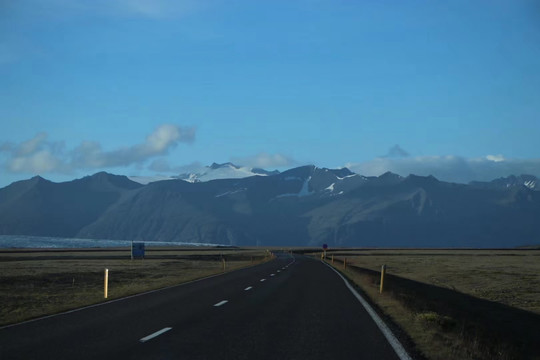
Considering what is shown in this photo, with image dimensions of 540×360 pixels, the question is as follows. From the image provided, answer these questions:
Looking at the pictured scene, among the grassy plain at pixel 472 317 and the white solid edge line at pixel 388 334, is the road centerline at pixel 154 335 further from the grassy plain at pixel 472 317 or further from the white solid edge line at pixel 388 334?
the grassy plain at pixel 472 317

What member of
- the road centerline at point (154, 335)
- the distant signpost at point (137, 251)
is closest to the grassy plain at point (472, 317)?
the road centerline at point (154, 335)

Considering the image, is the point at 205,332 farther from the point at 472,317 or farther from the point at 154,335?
the point at 472,317

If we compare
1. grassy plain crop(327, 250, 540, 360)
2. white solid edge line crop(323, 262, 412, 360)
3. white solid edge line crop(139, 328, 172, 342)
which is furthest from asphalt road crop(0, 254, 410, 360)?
grassy plain crop(327, 250, 540, 360)

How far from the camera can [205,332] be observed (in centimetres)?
1427

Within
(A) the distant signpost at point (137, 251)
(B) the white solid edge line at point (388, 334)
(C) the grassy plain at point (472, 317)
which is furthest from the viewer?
(A) the distant signpost at point (137, 251)

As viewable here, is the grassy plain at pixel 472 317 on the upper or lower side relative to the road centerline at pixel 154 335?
lower

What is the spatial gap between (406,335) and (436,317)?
2.73 m

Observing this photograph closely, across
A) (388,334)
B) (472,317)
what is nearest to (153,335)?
(388,334)

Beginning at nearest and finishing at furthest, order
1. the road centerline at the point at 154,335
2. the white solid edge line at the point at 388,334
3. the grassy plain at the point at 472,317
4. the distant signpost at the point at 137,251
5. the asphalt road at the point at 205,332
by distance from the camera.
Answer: the asphalt road at the point at 205,332 → the white solid edge line at the point at 388,334 → the grassy plain at the point at 472,317 → the road centerline at the point at 154,335 → the distant signpost at the point at 137,251

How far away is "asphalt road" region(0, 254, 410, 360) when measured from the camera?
11633mm

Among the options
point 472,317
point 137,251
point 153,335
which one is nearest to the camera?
point 153,335

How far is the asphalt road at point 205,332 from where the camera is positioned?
11633mm

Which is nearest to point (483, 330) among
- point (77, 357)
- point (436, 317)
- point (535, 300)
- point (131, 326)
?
point (436, 317)

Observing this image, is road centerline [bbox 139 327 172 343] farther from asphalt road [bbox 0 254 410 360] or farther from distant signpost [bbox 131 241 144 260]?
distant signpost [bbox 131 241 144 260]
